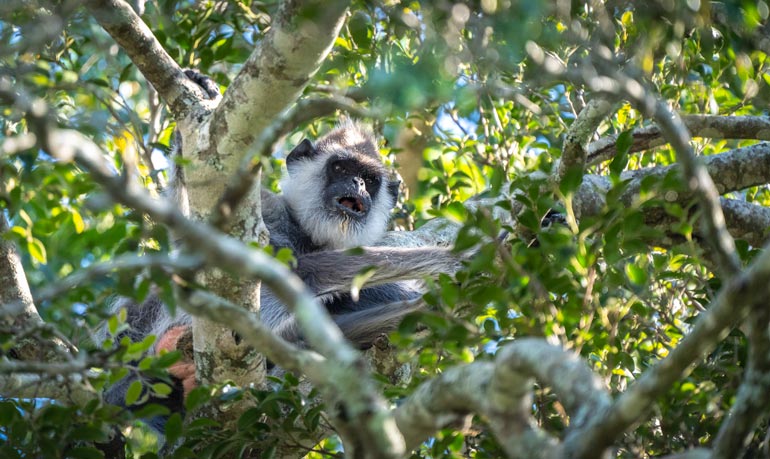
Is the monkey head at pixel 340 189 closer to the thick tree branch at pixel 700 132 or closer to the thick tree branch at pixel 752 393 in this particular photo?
the thick tree branch at pixel 700 132

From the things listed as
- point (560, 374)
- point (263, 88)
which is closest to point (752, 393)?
point (560, 374)

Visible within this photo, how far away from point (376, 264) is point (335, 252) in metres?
0.56

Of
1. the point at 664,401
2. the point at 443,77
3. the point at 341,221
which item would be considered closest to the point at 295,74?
the point at 443,77

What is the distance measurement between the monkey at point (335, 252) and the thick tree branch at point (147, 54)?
1.00 m

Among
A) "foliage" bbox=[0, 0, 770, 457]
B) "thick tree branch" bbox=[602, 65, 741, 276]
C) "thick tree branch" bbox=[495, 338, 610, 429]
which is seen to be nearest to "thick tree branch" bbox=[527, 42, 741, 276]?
"thick tree branch" bbox=[602, 65, 741, 276]

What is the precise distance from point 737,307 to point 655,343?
3.05 metres

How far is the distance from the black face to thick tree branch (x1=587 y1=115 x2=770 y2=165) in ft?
7.03

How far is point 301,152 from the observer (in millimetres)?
7430

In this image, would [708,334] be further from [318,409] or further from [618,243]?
[318,409]

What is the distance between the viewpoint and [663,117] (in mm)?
2514

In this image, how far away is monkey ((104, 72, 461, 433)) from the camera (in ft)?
19.3

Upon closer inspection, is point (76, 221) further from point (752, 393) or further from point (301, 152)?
point (752, 393)

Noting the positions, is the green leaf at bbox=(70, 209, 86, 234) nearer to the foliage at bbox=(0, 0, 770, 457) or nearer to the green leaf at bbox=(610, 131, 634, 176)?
the foliage at bbox=(0, 0, 770, 457)

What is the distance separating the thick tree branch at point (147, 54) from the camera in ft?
14.3
